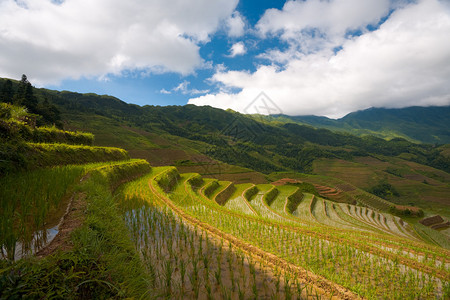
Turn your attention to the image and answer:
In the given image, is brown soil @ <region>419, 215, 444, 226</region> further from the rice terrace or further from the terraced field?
the rice terrace

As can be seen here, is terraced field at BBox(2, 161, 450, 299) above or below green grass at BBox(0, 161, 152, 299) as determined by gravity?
below

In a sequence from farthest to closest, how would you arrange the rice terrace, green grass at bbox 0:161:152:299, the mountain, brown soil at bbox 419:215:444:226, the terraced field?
the mountain, brown soil at bbox 419:215:444:226, the terraced field, the rice terrace, green grass at bbox 0:161:152:299

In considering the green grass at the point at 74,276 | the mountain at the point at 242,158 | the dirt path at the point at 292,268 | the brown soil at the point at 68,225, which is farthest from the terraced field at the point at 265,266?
the mountain at the point at 242,158

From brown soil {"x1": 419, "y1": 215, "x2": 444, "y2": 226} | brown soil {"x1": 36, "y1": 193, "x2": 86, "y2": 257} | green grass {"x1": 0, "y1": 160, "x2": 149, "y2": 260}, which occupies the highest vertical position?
green grass {"x1": 0, "y1": 160, "x2": 149, "y2": 260}

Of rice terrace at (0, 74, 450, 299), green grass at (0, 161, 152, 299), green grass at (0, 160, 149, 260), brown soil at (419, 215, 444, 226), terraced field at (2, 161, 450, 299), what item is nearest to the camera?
green grass at (0, 161, 152, 299)

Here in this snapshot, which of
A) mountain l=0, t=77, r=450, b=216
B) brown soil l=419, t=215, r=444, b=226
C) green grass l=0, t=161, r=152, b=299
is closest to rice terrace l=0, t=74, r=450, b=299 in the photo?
green grass l=0, t=161, r=152, b=299

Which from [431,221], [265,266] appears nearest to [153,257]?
[265,266]

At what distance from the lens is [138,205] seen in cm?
862

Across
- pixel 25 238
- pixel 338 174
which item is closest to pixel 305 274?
pixel 25 238

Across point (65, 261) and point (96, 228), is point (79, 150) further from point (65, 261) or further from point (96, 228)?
point (65, 261)

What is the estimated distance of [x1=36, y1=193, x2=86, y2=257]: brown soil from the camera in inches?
111

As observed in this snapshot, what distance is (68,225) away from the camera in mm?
3848

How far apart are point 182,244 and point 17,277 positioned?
3989mm

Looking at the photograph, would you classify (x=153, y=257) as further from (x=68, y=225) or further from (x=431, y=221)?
(x=431, y=221)
